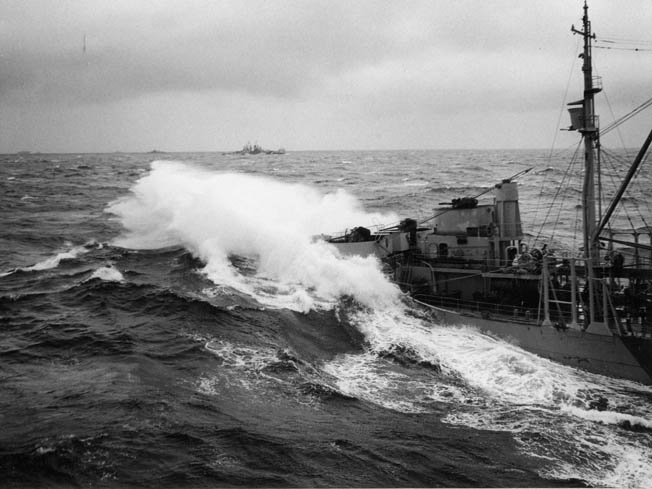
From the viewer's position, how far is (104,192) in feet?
276

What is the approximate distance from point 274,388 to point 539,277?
13.2 meters

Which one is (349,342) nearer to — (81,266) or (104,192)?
(81,266)

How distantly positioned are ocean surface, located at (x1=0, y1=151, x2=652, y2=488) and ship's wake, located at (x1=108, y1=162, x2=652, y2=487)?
0.09 metres

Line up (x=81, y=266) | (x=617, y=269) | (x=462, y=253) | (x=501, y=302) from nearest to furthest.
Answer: (x=617, y=269) < (x=501, y=302) < (x=462, y=253) < (x=81, y=266)

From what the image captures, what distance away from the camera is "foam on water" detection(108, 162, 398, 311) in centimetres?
3152

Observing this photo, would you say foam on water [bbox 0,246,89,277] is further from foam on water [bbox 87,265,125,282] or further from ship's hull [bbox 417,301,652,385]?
ship's hull [bbox 417,301,652,385]

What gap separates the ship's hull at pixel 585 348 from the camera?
20875 millimetres

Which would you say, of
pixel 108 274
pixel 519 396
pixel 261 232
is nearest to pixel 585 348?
pixel 519 396

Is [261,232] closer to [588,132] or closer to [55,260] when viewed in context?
[55,260]

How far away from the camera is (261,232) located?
43438 millimetres

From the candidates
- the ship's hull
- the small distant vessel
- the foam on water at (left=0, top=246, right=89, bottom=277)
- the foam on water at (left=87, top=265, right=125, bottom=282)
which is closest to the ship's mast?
the small distant vessel

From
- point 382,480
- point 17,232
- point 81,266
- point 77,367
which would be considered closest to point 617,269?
point 382,480

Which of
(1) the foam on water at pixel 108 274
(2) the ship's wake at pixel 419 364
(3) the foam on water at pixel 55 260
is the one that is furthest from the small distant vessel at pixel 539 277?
(3) the foam on water at pixel 55 260

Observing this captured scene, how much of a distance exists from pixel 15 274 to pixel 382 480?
29.0 metres
